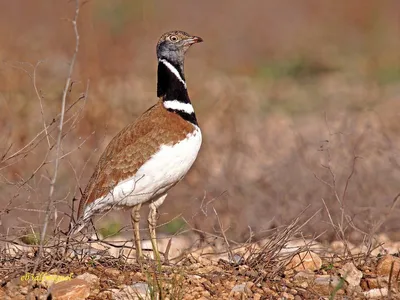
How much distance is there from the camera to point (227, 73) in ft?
45.1

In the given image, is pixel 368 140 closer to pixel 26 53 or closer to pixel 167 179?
pixel 167 179

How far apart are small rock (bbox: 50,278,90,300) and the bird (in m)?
0.77

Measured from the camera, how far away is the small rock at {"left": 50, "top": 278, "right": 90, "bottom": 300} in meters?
4.12

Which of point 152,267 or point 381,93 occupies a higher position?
point 152,267

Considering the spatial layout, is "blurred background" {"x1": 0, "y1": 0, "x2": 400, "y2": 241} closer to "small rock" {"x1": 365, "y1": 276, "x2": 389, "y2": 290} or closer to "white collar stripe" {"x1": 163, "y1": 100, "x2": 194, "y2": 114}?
"small rock" {"x1": 365, "y1": 276, "x2": 389, "y2": 290}

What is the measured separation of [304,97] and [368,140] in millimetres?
4583

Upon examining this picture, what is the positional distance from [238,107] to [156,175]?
16.2ft

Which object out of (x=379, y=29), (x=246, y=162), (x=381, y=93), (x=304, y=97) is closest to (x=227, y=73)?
(x=304, y=97)

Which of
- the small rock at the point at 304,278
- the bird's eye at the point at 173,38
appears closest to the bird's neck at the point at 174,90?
the bird's eye at the point at 173,38

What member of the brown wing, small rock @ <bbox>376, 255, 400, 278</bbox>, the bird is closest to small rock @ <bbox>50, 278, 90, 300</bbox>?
the bird

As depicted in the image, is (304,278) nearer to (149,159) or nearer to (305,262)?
(305,262)

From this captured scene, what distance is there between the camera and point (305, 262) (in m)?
4.84

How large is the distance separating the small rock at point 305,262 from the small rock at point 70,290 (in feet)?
3.96

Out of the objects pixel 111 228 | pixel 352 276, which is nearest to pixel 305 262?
pixel 352 276
